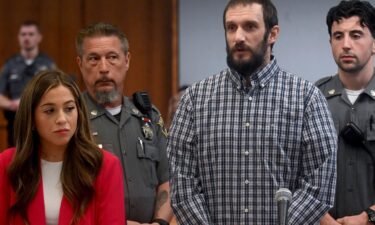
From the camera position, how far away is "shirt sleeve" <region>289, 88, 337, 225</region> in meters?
2.92

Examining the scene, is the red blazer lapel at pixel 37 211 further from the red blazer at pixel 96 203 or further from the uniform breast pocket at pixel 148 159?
the uniform breast pocket at pixel 148 159

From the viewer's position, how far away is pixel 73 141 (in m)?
2.99

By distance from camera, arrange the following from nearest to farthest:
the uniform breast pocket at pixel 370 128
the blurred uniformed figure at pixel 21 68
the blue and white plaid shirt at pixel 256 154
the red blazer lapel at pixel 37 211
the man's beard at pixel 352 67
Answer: the red blazer lapel at pixel 37 211
the blue and white plaid shirt at pixel 256 154
the uniform breast pocket at pixel 370 128
the man's beard at pixel 352 67
the blurred uniformed figure at pixel 21 68

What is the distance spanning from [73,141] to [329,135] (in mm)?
921

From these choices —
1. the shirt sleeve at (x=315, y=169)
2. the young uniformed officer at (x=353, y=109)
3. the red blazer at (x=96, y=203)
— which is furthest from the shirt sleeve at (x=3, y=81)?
the shirt sleeve at (x=315, y=169)

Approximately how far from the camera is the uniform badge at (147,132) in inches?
137

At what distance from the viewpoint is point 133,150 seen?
3.44m

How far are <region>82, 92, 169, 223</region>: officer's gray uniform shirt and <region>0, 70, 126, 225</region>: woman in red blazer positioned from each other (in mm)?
425

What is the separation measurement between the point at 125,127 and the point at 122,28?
12.6 ft

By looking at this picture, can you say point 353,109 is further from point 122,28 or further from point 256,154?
point 122,28

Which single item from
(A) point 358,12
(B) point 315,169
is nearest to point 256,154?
(B) point 315,169

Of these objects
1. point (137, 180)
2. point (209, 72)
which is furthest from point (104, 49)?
point (209, 72)

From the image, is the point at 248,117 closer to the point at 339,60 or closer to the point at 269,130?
the point at 269,130

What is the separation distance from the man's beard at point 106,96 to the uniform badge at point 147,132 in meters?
0.18
